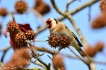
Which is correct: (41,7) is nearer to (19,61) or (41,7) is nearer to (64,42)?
(64,42)

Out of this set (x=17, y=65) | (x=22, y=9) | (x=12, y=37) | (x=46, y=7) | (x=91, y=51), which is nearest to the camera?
(x=91, y=51)

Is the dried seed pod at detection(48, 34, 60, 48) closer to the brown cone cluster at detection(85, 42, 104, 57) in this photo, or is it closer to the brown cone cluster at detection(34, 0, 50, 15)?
the brown cone cluster at detection(85, 42, 104, 57)

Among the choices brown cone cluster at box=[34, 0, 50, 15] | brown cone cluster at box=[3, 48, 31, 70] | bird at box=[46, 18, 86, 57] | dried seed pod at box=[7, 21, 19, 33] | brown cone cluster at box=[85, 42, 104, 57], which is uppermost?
brown cone cluster at box=[34, 0, 50, 15]

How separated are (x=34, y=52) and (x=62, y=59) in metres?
0.29

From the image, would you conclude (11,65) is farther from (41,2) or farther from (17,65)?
(41,2)

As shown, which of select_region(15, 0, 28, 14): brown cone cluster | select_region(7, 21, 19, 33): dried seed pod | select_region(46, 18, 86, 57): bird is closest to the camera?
select_region(7, 21, 19, 33): dried seed pod

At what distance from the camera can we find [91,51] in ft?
3.03

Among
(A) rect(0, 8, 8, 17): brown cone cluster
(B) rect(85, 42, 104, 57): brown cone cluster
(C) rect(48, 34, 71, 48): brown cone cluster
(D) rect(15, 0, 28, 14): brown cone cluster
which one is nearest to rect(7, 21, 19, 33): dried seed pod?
(C) rect(48, 34, 71, 48): brown cone cluster

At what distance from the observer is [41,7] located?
2.73 m

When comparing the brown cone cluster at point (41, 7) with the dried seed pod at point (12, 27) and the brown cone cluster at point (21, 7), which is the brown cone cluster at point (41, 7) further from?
the dried seed pod at point (12, 27)

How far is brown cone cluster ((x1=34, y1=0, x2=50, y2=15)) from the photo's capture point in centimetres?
265

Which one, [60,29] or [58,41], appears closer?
[58,41]

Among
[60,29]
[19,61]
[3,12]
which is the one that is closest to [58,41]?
[19,61]

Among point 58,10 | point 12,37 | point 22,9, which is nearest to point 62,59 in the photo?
point 12,37
